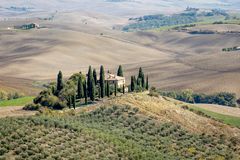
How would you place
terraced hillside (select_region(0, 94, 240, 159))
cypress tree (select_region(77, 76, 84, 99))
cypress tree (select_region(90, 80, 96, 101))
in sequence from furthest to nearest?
cypress tree (select_region(77, 76, 84, 99))
cypress tree (select_region(90, 80, 96, 101))
terraced hillside (select_region(0, 94, 240, 159))

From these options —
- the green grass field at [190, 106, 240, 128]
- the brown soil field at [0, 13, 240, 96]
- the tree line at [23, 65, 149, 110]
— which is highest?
the tree line at [23, 65, 149, 110]

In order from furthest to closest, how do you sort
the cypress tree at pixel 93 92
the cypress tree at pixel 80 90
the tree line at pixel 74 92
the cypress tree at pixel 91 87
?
the cypress tree at pixel 80 90 < the cypress tree at pixel 91 87 < the cypress tree at pixel 93 92 < the tree line at pixel 74 92

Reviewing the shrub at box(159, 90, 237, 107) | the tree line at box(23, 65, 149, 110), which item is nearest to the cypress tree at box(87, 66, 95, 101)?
the tree line at box(23, 65, 149, 110)

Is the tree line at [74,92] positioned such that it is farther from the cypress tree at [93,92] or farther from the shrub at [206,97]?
the shrub at [206,97]

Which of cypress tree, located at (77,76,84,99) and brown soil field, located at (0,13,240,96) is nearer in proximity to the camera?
cypress tree, located at (77,76,84,99)

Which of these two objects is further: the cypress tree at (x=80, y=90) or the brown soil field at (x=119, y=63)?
the brown soil field at (x=119, y=63)

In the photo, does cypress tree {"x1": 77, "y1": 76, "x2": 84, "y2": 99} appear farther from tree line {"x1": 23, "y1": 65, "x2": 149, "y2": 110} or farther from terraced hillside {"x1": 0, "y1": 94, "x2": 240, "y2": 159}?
terraced hillside {"x1": 0, "y1": 94, "x2": 240, "y2": 159}

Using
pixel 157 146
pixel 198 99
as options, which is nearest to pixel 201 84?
pixel 198 99

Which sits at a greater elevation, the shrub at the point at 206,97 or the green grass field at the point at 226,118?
the green grass field at the point at 226,118

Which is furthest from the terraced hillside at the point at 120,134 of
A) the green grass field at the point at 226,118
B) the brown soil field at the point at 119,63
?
the brown soil field at the point at 119,63

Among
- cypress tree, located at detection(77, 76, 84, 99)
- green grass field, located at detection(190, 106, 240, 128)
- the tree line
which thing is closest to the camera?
the tree line
